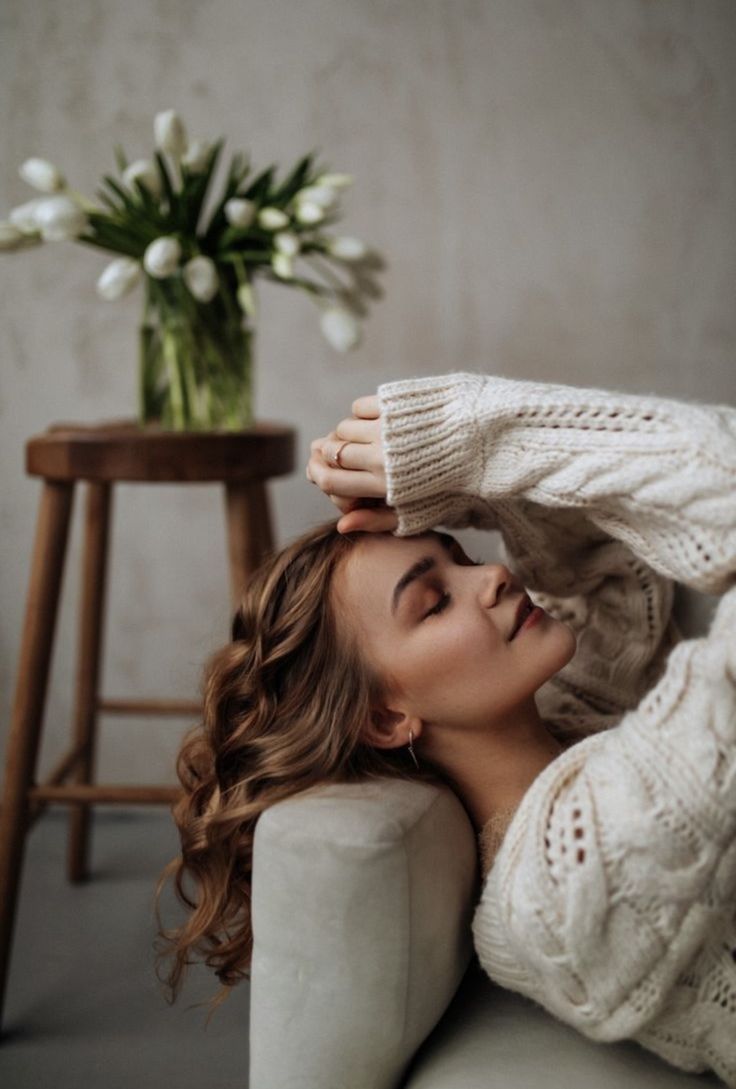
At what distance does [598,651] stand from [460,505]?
283 millimetres

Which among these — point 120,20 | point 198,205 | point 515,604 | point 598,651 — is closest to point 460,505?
point 515,604

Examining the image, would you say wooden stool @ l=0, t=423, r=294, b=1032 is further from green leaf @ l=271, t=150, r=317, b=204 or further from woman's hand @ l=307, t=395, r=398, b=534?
woman's hand @ l=307, t=395, r=398, b=534

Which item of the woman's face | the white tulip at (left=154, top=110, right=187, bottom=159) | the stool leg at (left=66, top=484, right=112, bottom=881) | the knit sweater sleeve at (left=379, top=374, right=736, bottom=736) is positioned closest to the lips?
the woman's face

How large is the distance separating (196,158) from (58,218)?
256 mm

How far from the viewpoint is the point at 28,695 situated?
5.33 feet

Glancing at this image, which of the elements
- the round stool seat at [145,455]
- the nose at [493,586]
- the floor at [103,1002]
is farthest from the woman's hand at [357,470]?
the floor at [103,1002]

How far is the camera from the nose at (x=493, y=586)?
106 cm

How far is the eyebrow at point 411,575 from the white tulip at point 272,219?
73 cm

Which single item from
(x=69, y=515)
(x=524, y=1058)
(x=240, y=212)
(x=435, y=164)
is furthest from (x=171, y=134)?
(x=524, y=1058)

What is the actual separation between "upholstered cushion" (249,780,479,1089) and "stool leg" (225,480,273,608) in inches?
30.5

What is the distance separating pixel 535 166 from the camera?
218 centimetres

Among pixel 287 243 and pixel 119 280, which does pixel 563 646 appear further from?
pixel 119 280

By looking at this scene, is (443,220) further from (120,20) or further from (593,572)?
(593,572)

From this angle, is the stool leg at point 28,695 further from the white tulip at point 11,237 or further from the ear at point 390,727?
the ear at point 390,727
